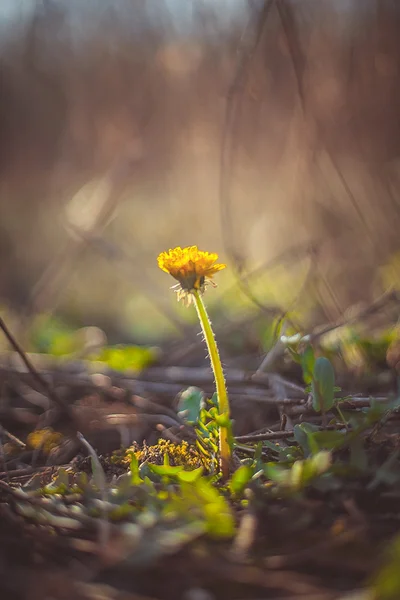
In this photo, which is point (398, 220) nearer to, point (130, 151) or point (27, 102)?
point (130, 151)

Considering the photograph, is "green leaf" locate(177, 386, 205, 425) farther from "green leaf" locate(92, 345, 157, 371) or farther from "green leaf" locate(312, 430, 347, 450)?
"green leaf" locate(92, 345, 157, 371)

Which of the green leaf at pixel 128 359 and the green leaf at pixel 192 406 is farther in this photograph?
the green leaf at pixel 128 359

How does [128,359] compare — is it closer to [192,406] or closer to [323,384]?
[192,406]

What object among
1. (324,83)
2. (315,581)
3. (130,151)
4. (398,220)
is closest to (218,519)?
(315,581)

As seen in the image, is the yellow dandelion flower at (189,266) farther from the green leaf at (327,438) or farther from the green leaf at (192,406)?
the green leaf at (327,438)

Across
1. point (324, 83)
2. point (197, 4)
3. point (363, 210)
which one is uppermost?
point (197, 4)

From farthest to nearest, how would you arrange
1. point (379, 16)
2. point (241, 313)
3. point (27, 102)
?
point (27, 102) → point (241, 313) → point (379, 16)

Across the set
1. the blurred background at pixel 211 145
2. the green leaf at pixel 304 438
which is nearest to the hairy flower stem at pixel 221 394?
the green leaf at pixel 304 438
